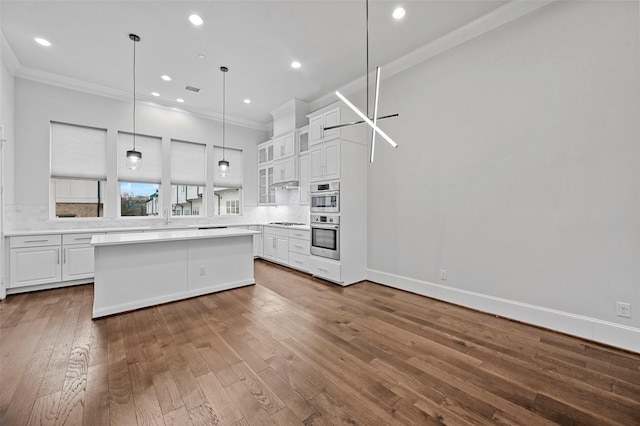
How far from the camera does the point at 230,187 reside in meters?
6.79

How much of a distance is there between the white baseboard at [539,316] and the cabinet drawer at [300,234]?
189cm

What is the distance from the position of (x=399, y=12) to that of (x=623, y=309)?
3.73 m

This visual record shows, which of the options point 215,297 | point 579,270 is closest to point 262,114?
point 215,297

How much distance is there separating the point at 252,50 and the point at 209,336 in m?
3.75

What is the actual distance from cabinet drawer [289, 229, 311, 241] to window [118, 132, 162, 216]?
2930 mm

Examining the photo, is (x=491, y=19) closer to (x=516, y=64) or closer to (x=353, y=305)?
(x=516, y=64)

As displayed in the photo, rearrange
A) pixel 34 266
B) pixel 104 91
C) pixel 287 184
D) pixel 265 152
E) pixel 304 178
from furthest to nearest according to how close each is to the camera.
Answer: pixel 265 152 < pixel 287 184 < pixel 304 178 < pixel 104 91 < pixel 34 266

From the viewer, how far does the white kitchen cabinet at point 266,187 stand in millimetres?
6630

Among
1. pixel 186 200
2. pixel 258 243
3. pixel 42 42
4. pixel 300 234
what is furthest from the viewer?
pixel 258 243

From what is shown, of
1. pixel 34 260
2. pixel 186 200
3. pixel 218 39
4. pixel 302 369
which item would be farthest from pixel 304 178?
pixel 34 260

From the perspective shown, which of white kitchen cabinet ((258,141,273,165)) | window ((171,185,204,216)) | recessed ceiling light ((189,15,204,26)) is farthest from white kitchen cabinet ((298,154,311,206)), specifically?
recessed ceiling light ((189,15,204,26))

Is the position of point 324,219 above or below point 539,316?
above

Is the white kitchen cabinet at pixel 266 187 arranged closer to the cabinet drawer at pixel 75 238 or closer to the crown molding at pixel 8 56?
the cabinet drawer at pixel 75 238

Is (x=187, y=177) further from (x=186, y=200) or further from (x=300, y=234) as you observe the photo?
(x=300, y=234)
